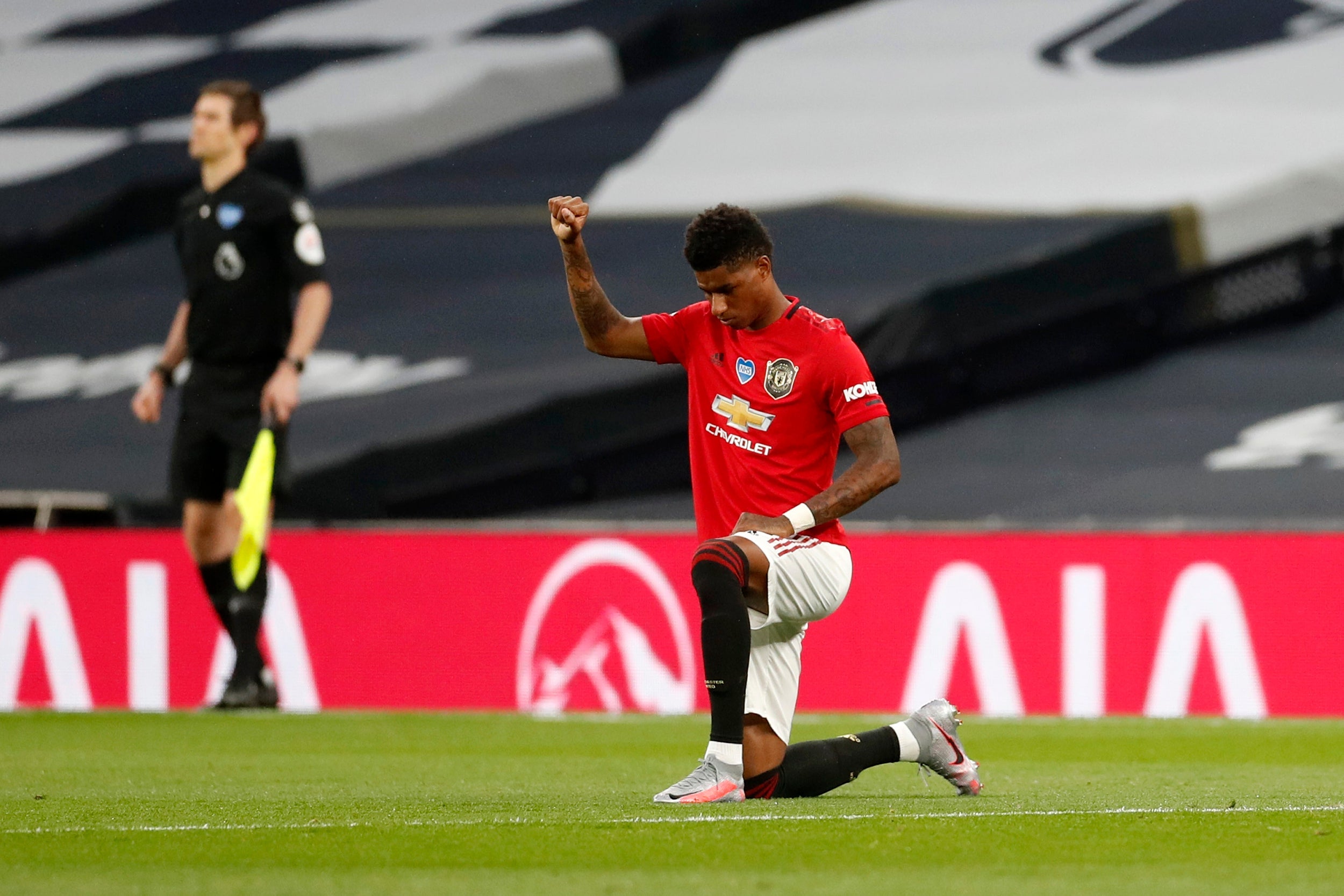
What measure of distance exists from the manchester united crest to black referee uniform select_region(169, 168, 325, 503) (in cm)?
343

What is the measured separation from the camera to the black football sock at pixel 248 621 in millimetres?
7777

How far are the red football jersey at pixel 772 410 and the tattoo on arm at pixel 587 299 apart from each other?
99 millimetres

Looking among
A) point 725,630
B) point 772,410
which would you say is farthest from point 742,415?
point 725,630

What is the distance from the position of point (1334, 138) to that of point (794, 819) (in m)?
11.6

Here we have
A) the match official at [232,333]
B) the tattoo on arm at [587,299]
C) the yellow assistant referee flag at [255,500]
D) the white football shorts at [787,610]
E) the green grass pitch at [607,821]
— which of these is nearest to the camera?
the green grass pitch at [607,821]

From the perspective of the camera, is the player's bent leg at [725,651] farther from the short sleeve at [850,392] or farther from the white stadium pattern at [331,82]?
the white stadium pattern at [331,82]

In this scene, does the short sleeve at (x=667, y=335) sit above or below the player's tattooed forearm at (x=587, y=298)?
below

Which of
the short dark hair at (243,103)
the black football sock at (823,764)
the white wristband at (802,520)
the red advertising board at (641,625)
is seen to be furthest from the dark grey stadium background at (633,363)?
the white wristband at (802,520)

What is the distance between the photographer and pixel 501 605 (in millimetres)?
8891

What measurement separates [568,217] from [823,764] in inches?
56.2

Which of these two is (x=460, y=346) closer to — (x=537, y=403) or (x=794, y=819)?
(x=537, y=403)

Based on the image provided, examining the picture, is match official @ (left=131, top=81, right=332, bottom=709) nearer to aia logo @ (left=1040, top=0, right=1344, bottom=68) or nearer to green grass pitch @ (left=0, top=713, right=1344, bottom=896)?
green grass pitch @ (left=0, top=713, right=1344, bottom=896)

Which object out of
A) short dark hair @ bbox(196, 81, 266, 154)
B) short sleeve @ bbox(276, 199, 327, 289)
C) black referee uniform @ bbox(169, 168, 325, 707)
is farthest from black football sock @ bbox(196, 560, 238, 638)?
short dark hair @ bbox(196, 81, 266, 154)

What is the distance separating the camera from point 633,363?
12117mm
